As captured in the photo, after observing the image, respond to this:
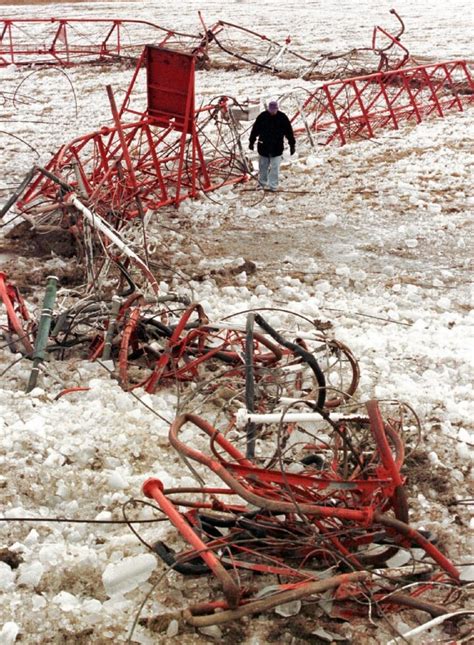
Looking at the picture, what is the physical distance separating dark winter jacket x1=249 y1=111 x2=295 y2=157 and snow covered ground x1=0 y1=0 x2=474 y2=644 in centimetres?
54

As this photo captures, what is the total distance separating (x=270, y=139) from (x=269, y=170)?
0.41 meters

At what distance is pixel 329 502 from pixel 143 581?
3.27ft

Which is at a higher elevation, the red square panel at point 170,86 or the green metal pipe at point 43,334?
the red square panel at point 170,86

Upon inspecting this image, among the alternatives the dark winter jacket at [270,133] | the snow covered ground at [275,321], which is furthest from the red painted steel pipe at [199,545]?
the dark winter jacket at [270,133]

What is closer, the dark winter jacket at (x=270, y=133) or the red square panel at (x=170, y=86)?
the red square panel at (x=170, y=86)

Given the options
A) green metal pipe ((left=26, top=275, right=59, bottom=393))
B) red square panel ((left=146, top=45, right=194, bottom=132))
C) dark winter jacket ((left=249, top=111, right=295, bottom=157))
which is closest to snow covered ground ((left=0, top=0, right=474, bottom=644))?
green metal pipe ((left=26, top=275, right=59, bottom=393))

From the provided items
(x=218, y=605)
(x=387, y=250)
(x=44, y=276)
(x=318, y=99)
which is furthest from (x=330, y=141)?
(x=218, y=605)

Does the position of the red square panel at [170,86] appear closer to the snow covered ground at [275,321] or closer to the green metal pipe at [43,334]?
the snow covered ground at [275,321]

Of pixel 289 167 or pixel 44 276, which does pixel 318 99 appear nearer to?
pixel 289 167

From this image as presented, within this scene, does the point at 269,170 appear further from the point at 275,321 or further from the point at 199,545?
the point at 199,545

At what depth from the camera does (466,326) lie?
689cm

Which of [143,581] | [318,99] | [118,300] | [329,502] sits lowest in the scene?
[143,581]

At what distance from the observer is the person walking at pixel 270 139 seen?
10.1 m

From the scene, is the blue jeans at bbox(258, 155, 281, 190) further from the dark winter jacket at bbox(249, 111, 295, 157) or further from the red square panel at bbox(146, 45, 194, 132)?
the red square panel at bbox(146, 45, 194, 132)
